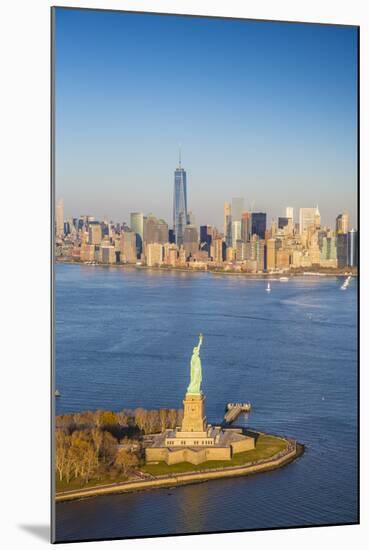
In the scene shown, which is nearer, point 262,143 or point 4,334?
point 4,334

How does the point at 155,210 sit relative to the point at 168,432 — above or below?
above

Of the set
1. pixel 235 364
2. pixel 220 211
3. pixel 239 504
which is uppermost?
pixel 220 211

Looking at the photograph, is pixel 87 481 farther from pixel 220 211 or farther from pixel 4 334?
pixel 220 211

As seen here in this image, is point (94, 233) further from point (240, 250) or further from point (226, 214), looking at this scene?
point (240, 250)

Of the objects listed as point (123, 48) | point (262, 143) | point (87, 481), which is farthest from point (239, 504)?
point (123, 48)

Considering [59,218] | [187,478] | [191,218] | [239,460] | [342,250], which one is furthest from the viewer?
[342,250]

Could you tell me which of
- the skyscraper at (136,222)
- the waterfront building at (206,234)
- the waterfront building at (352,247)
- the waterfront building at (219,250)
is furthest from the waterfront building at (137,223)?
the waterfront building at (352,247)

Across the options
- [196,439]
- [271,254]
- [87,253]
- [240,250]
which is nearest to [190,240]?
[240,250]

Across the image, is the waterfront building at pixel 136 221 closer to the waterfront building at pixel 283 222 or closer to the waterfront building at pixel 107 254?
the waterfront building at pixel 107 254
